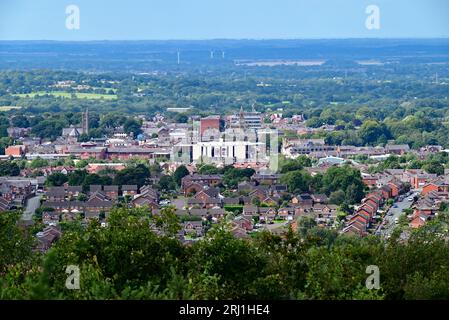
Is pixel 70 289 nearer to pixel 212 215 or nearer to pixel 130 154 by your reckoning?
pixel 212 215

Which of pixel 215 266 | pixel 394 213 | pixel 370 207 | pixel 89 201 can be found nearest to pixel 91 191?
pixel 89 201

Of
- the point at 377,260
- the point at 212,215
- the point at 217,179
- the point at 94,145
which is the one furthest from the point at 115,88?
the point at 377,260

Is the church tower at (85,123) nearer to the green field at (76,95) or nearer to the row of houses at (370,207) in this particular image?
the green field at (76,95)

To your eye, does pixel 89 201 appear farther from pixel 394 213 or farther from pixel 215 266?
pixel 215 266

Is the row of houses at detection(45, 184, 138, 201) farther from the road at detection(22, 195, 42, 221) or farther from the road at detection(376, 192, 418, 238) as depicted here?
the road at detection(376, 192, 418, 238)

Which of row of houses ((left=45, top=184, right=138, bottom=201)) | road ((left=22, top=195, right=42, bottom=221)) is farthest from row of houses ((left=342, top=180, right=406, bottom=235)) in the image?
road ((left=22, top=195, right=42, bottom=221))
